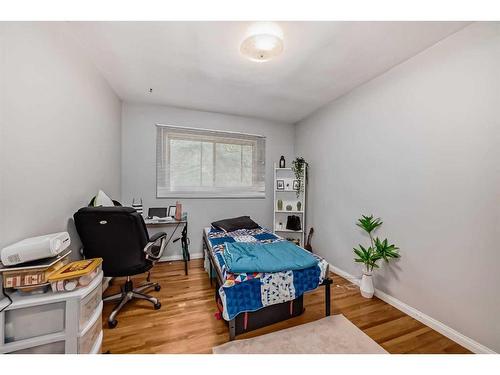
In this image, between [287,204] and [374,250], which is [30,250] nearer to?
[374,250]

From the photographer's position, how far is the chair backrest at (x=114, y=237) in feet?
5.26

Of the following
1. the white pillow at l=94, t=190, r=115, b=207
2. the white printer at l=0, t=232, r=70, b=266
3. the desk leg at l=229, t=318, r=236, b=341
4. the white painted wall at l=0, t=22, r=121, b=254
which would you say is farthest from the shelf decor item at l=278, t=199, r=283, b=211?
the white printer at l=0, t=232, r=70, b=266

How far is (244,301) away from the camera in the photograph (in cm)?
150

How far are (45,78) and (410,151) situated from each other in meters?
3.13

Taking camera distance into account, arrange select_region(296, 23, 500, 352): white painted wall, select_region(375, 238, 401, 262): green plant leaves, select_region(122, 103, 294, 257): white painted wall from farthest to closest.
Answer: select_region(122, 103, 294, 257): white painted wall < select_region(375, 238, 401, 262): green plant leaves < select_region(296, 23, 500, 352): white painted wall

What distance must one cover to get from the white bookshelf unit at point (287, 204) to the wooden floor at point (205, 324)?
129 centimetres

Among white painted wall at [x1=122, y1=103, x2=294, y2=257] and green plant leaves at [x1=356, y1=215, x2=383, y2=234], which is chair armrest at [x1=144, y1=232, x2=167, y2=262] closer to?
white painted wall at [x1=122, y1=103, x2=294, y2=257]

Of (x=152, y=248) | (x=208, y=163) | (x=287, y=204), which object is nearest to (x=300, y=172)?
(x=287, y=204)

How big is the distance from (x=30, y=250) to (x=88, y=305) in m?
0.47

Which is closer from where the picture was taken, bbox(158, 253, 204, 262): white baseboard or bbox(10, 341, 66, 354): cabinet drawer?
bbox(10, 341, 66, 354): cabinet drawer

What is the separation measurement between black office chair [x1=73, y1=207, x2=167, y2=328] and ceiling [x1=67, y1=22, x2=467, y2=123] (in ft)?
4.94

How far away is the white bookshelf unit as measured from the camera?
11.5 feet
